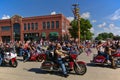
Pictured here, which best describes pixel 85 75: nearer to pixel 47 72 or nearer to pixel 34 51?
pixel 47 72

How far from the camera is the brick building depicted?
5771 centimetres

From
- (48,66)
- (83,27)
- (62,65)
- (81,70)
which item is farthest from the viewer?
(83,27)

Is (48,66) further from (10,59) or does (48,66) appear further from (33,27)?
(33,27)

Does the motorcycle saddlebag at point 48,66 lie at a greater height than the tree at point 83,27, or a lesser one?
lesser

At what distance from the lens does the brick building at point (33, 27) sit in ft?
189

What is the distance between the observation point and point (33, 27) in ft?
Answer: 202

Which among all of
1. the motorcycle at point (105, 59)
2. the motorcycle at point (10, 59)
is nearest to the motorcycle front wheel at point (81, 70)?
the motorcycle at point (105, 59)

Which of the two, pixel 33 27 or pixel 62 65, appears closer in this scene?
pixel 62 65

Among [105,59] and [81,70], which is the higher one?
[105,59]

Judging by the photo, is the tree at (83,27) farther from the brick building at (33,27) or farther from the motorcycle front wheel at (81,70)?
the motorcycle front wheel at (81,70)

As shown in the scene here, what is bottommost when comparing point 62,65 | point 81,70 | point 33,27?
point 81,70

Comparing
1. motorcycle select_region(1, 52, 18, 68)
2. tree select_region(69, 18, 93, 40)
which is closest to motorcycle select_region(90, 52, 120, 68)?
motorcycle select_region(1, 52, 18, 68)

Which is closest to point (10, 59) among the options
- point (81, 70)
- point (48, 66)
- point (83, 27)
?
point (48, 66)

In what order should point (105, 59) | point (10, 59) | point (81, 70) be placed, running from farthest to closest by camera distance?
1. point (10, 59)
2. point (105, 59)
3. point (81, 70)
